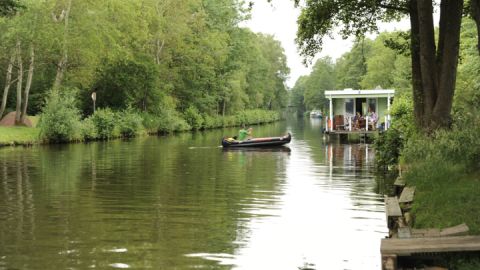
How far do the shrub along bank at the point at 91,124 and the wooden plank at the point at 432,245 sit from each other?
30247 mm

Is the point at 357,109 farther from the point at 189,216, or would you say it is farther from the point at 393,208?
the point at 393,208

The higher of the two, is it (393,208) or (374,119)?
(374,119)

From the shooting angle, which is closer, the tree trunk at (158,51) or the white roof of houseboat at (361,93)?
the white roof of houseboat at (361,93)

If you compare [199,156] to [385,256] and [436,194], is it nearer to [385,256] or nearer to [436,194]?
[436,194]

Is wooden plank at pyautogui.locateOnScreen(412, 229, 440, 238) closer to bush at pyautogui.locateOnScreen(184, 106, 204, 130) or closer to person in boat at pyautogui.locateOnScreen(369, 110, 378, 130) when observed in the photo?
person in boat at pyautogui.locateOnScreen(369, 110, 378, 130)

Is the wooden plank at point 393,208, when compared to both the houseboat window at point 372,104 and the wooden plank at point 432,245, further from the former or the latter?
the houseboat window at point 372,104

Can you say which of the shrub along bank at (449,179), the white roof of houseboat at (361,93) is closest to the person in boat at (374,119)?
the white roof of houseboat at (361,93)

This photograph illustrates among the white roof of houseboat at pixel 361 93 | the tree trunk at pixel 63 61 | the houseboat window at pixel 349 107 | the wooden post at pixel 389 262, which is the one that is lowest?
the wooden post at pixel 389 262

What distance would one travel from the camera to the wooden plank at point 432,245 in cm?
717

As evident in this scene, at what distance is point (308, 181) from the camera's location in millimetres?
19656

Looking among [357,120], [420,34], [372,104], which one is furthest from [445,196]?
→ [372,104]

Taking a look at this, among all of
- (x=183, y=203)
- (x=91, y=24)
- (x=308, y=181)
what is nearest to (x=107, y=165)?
(x=308, y=181)

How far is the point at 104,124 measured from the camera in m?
44.4

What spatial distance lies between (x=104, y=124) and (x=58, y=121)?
6.89 meters
